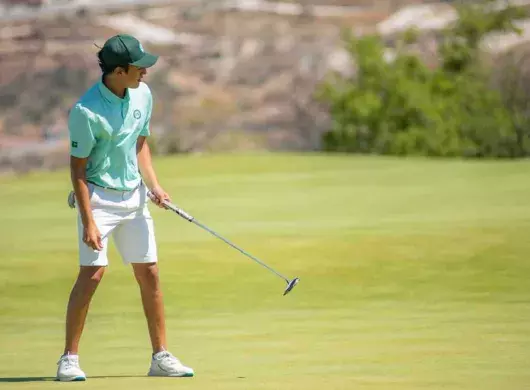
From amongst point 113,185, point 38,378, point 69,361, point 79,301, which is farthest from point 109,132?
point 38,378

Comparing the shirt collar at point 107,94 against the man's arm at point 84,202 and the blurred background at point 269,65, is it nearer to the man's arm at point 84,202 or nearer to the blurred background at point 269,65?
the man's arm at point 84,202

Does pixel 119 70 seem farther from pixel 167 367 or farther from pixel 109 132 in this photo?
pixel 167 367

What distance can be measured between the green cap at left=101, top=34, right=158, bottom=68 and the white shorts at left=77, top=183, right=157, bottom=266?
0.61 meters

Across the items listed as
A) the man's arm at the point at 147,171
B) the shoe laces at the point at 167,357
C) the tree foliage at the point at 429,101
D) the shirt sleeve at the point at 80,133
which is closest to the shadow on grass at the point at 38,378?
the shoe laces at the point at 167,357

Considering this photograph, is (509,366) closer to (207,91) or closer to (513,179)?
(513,179)

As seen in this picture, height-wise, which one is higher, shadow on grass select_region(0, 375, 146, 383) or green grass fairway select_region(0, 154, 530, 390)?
shadow on grass select_region(0, 375, 146, 383)

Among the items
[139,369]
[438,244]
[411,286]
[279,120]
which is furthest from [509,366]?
[279,120]

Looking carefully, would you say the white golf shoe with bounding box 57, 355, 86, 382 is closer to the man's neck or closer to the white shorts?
the white shorts

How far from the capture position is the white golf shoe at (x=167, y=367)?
24.1 feet

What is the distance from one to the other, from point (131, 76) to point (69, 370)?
1392 millimetres

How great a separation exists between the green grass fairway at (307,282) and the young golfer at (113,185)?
248 millimetres

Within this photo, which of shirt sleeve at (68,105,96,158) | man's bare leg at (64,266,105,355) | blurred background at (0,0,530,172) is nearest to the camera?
shirt sleeve at (68,105,96,158)

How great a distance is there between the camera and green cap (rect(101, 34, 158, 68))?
7.25m

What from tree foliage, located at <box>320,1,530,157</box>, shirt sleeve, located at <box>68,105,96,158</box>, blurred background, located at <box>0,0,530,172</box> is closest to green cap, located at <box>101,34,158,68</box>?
shirt sleeve, located at <box>68,105,96,158</box>
